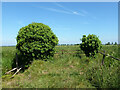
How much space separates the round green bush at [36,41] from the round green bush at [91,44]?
4.93 meters

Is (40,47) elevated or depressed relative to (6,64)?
elevated

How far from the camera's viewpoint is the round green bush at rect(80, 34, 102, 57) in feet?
39.2

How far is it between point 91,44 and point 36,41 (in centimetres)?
664

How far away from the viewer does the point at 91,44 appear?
11.9 metres

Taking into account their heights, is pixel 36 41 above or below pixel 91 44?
above

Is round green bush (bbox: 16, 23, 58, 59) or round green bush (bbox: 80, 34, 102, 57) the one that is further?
round green bush (bbox: 80, 34, 102, 57)

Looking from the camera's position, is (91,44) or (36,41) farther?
(91,44)

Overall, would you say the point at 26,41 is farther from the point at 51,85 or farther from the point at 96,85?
the point at 96,85

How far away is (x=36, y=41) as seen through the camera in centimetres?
828

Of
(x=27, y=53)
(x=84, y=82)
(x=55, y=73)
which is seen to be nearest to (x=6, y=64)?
(x=27, y=53)

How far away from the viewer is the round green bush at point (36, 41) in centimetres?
812

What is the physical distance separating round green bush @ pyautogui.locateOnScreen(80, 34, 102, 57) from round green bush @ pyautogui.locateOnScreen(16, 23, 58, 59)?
4.93m

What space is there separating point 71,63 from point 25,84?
4648 millimetres

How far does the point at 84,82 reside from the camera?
17.6ft
